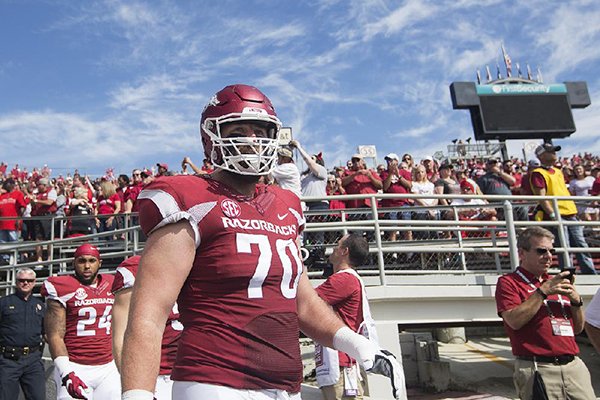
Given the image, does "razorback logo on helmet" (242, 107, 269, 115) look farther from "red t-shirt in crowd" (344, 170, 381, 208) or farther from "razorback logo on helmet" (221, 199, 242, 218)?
"red t-shirt in crowd" (344, 170, 381, 208)

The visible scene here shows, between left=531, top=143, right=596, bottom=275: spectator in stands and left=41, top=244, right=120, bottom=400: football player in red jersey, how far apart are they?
5.89 meters

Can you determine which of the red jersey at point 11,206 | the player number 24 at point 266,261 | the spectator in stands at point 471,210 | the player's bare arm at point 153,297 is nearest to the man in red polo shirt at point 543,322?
the player number 24 at point 266,261

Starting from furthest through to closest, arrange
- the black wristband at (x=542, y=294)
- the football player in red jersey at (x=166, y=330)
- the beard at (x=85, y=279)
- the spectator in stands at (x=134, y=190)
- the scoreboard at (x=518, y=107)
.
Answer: the scoreboard at (x=518, y=107) < the spectator in stands at (x=134, y=190) < the beard at (x=85, y=279) < the black wristband at (x=542, y=294) < the football player in red jersey at (x=166, y=330)

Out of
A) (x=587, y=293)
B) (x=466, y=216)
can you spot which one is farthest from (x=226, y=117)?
(x=466, y=216)

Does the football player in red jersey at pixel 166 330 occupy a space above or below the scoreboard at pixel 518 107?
below

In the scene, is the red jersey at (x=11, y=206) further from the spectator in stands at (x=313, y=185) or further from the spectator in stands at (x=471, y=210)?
the spectator in stands at (x=471, y=210)

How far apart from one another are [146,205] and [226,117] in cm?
48

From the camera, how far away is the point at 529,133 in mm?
28172

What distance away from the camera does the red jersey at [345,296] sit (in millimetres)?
4707

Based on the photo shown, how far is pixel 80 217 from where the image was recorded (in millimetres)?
10227

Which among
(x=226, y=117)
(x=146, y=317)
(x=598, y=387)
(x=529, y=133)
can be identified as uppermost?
(x=529, y=133)

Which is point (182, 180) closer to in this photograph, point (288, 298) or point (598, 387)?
point (288, 298)

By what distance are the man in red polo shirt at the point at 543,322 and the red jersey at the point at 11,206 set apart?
9766 millimetres

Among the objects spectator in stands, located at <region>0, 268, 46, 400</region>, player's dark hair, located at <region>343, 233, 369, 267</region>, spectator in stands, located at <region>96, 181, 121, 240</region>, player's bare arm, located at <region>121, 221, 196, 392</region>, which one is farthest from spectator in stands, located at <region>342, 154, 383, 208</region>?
player's bare arm, located at <region>121, 221, 196, 392</region>
